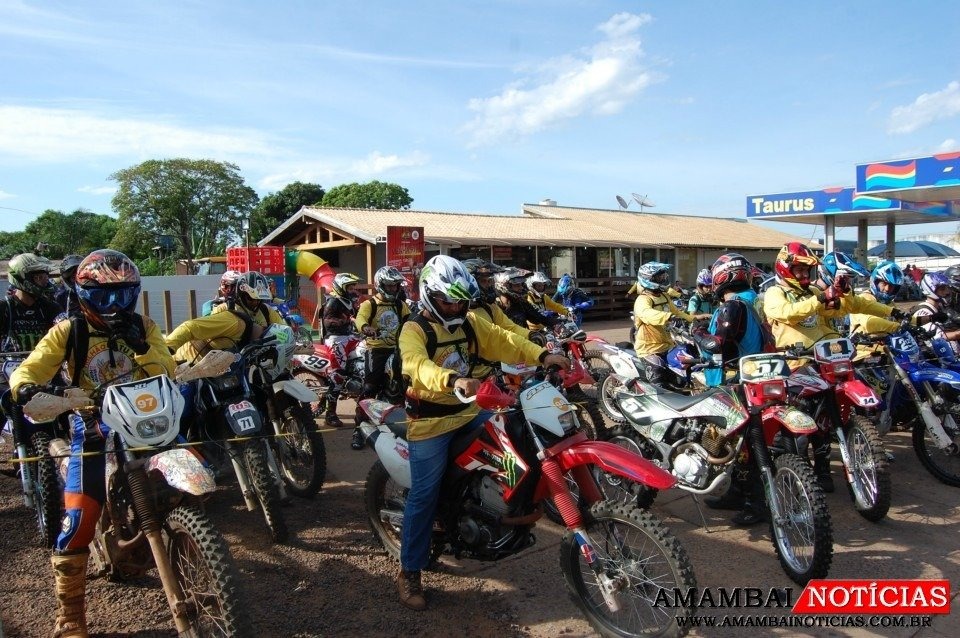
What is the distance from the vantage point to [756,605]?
A: 3.59 meters

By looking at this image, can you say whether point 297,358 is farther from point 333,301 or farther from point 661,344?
point 661,344

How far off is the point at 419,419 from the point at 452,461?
298 millimetres

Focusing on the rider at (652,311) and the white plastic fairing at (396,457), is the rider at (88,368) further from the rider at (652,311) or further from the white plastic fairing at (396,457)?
the rider at (652,311)

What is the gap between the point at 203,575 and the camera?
2.96 m

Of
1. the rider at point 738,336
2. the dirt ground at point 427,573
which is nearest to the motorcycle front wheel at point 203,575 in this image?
the dirt ground at point 427,573

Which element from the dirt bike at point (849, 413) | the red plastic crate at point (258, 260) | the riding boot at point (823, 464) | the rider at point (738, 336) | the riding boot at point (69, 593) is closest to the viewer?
the riding boot at point (69, 593)

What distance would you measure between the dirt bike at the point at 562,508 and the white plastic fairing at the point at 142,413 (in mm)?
1165

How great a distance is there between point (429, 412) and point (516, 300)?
13.9ft

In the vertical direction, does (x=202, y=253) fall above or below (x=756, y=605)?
above

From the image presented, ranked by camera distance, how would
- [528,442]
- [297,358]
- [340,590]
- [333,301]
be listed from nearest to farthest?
[528,442]
[340,590]
[297,358]
[333,301]

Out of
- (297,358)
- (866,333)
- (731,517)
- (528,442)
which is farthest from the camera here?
(297,358)

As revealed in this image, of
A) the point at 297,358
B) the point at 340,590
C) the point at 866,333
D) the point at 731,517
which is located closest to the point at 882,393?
the point at 866,333

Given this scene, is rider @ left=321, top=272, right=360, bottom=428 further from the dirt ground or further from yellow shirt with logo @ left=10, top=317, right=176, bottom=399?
yellow shirt with logo @ left=10, top=317, right=176, bottom=399

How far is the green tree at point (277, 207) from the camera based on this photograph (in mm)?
44812
